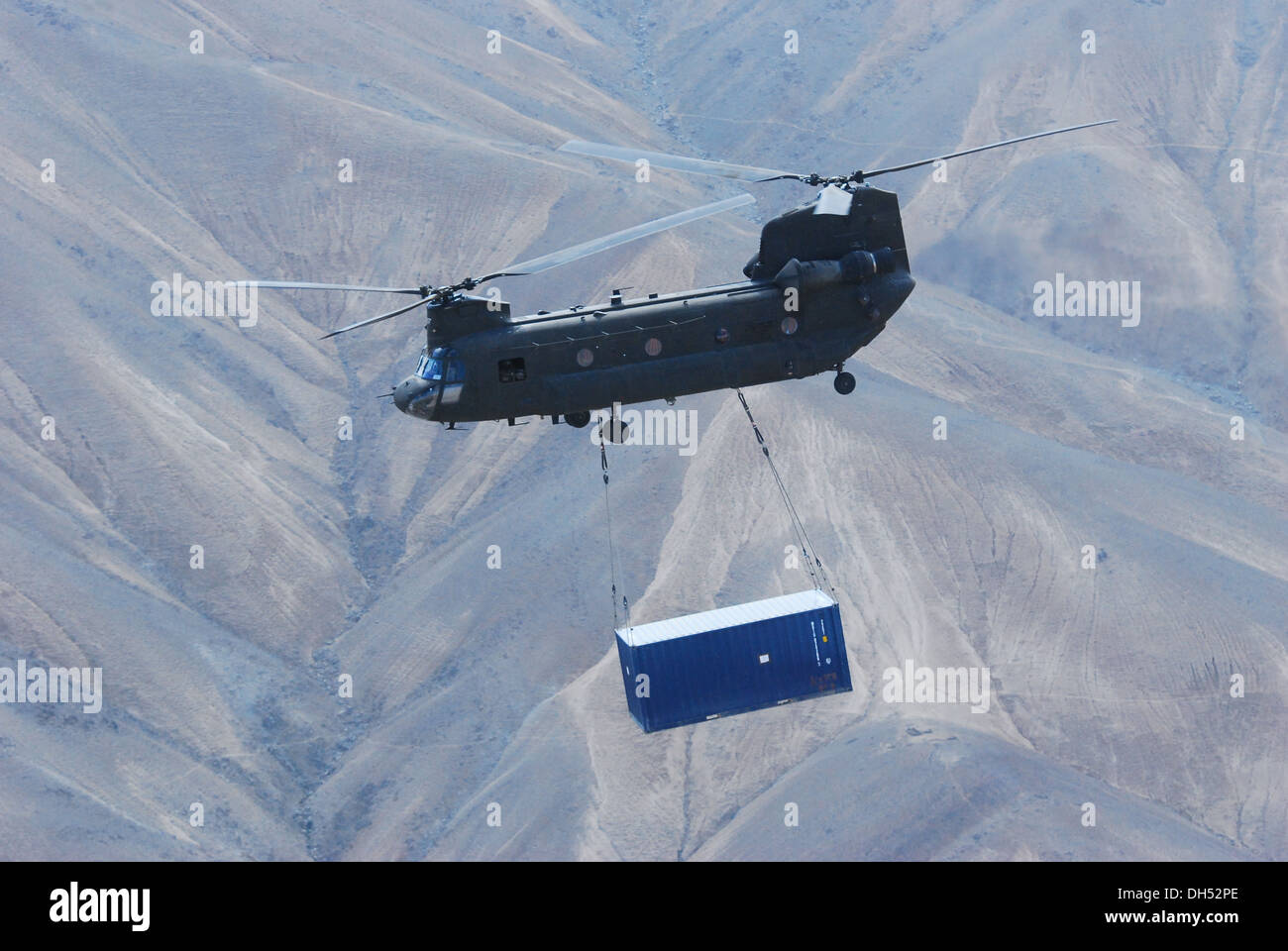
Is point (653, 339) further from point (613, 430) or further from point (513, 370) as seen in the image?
point (513, 370)

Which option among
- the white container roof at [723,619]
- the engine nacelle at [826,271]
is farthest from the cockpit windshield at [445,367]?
the white container roof at [723,619]

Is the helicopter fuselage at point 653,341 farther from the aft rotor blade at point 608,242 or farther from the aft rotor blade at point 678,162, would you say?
the aft rotor blade at point 678,162

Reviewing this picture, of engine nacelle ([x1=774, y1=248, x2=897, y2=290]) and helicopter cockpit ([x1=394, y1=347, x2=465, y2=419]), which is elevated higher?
engine nacelle ([x1=774, y1=248, x2=897, y2=290])

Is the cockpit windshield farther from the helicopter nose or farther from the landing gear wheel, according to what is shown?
the landing gear wheel

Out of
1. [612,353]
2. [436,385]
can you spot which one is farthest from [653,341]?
[436,385]

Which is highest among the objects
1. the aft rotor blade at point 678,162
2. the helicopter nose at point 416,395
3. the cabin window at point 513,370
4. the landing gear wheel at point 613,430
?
the aft rotor blade at point 678,162

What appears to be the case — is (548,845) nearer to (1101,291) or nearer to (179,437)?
(179,437)

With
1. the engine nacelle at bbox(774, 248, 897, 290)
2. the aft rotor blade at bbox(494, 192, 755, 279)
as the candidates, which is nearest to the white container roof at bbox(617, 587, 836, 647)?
the engine nacelle at bbox(774, 248, 897, 290)
